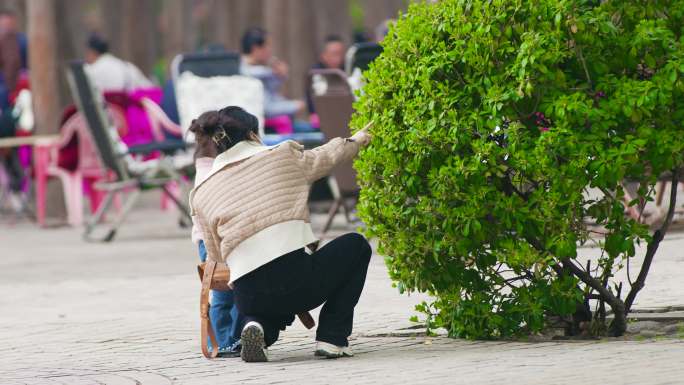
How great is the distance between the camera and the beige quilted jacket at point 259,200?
6.90 metres

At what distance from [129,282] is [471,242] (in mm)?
4687

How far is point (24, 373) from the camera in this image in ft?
23.2

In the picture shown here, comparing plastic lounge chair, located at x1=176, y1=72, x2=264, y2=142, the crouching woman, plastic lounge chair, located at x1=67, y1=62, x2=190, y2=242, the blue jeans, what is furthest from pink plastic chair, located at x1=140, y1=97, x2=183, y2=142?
the crouching woman

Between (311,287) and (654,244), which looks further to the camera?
(654,244)

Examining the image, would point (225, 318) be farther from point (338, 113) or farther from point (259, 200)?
point (338, 113)

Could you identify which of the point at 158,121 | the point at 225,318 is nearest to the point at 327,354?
the point at 225,318

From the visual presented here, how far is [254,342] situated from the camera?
274 inches

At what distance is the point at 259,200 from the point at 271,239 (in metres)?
0.18

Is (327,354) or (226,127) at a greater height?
(226,127)

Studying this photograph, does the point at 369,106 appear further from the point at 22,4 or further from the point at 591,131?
the point at 22,4

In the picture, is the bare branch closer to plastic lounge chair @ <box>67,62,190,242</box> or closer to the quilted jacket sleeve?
the quilted jacket sleeve

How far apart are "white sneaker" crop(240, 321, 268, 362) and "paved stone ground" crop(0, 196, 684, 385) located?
60 mm

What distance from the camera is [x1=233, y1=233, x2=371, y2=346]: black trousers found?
6.93 meters

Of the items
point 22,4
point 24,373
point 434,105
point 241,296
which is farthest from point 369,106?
A: point 22,4
